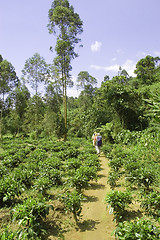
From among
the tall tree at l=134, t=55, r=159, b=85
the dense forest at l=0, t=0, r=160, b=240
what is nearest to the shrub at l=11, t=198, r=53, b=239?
the dense forest at l=0, t=0, r=160, b=240

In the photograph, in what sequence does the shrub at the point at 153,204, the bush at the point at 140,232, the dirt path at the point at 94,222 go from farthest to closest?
the shrub at the point at 153,204, the dirt path at the point at 94,222, the bush at the point at 140,232

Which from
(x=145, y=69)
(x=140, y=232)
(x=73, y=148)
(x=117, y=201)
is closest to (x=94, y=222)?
(x=117, y=201)

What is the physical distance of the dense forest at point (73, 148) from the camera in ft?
11.5

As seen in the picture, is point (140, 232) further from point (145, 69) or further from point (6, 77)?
point (145, 69)

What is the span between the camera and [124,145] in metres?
11.1

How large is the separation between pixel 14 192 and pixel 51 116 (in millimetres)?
18839

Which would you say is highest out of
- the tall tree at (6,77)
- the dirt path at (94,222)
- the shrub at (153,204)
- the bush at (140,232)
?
the tall tree at (6,77)

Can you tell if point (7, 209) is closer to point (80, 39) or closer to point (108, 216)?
point (108, 216)

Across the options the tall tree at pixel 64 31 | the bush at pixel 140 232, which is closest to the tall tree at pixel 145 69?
the tall tree at pixel 64 31

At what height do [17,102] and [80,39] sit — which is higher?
[80,39]

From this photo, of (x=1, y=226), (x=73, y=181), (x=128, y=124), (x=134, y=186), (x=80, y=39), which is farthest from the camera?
(x=80, y=39)

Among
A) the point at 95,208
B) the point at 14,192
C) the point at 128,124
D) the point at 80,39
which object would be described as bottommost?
the point at 95,208

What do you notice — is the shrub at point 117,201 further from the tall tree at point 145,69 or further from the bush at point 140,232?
the tall tree at point 145,69

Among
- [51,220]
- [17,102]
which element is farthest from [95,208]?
[17,102]
